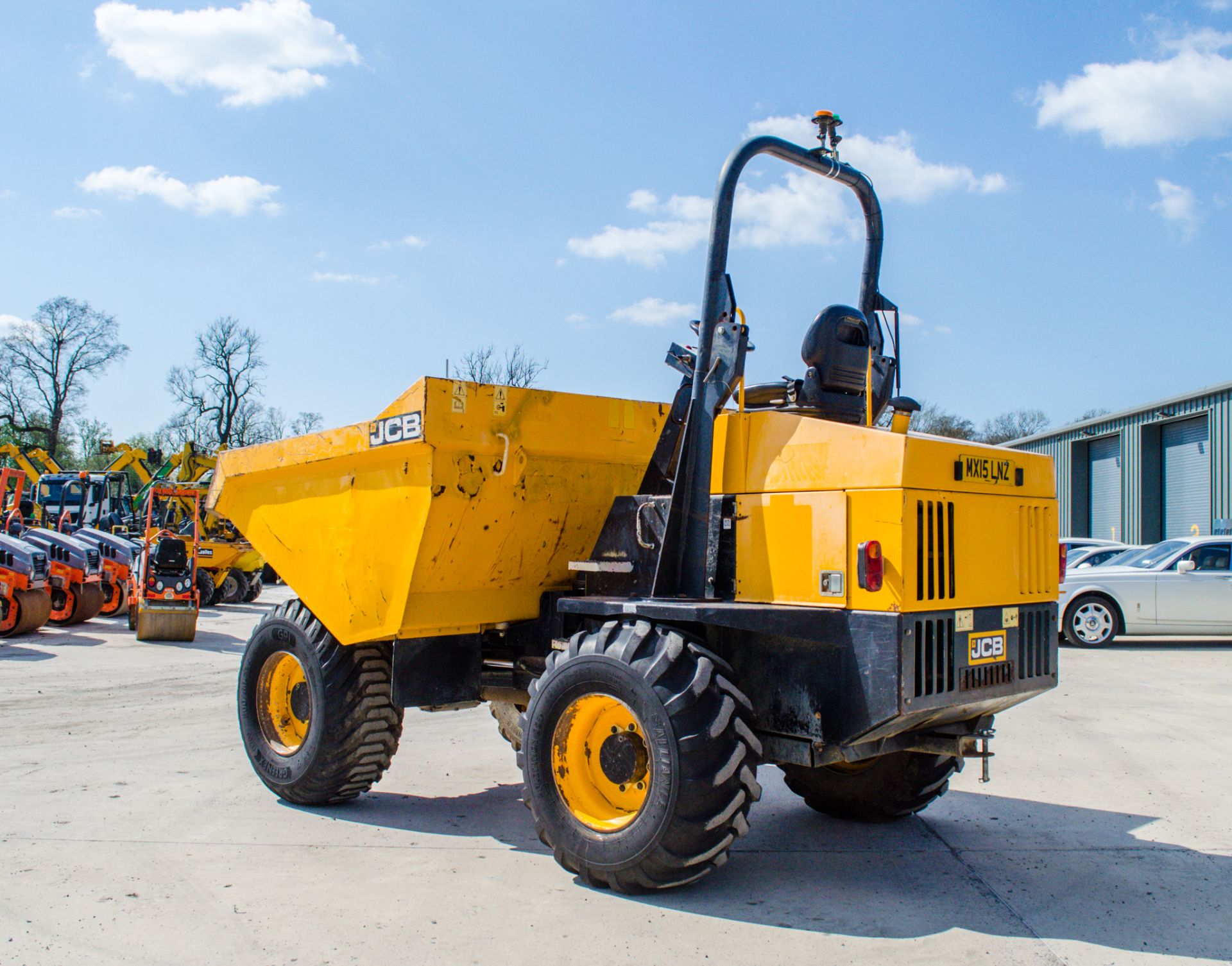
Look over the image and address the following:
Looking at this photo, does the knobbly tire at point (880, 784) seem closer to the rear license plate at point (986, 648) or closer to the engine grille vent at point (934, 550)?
the rear license plate at point (986, 648)

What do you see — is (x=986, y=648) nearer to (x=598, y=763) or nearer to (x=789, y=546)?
(x=789, y=546)

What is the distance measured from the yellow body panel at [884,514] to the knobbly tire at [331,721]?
2323 mm

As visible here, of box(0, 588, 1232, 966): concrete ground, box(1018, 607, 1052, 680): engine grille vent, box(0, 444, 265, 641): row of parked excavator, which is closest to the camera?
box(0, 588, 1232, 966): concrete ground

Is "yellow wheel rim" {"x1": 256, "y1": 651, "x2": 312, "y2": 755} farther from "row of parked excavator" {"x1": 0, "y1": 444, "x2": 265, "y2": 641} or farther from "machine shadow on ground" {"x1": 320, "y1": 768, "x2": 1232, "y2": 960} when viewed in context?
"row of parked excavator" {"x1": 0, "y1": 444, "x2": 265, "y2": 641}

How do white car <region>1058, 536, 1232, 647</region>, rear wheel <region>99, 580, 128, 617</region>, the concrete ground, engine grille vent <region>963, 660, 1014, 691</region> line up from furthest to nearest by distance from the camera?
rear wheel <region>99, 580, 128, 617</region> → white car <region>1058, 536, 1232, 647</region> → engine grille vent <region>963, 660, 1014, 691</region> → the concrete ground

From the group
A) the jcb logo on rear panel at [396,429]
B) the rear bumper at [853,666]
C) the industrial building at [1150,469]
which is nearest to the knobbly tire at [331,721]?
the jcb logo on rear panel at [396,429]

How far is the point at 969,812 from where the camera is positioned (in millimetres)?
6043

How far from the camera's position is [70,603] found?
17188 millimetres

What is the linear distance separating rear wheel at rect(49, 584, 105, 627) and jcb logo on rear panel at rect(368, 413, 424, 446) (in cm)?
1403

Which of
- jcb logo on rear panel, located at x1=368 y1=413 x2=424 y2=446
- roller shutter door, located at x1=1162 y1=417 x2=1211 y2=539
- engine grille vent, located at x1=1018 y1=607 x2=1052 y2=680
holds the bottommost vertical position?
engine grille vent, located at x1=1018 y1=607 x2=1052 y2=680

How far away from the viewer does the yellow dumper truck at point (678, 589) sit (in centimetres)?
422

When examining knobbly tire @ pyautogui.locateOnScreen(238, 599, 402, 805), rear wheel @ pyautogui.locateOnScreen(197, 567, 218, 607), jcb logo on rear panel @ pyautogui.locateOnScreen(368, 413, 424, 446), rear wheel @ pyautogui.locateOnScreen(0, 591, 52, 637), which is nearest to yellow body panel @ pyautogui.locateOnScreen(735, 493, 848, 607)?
jcb logo on rear panel @ pyautogui.locateOnScreen(368, 413, 424, 446)

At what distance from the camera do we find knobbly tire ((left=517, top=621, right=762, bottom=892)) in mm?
4180

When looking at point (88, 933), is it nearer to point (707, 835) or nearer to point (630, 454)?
point (707, 835)
